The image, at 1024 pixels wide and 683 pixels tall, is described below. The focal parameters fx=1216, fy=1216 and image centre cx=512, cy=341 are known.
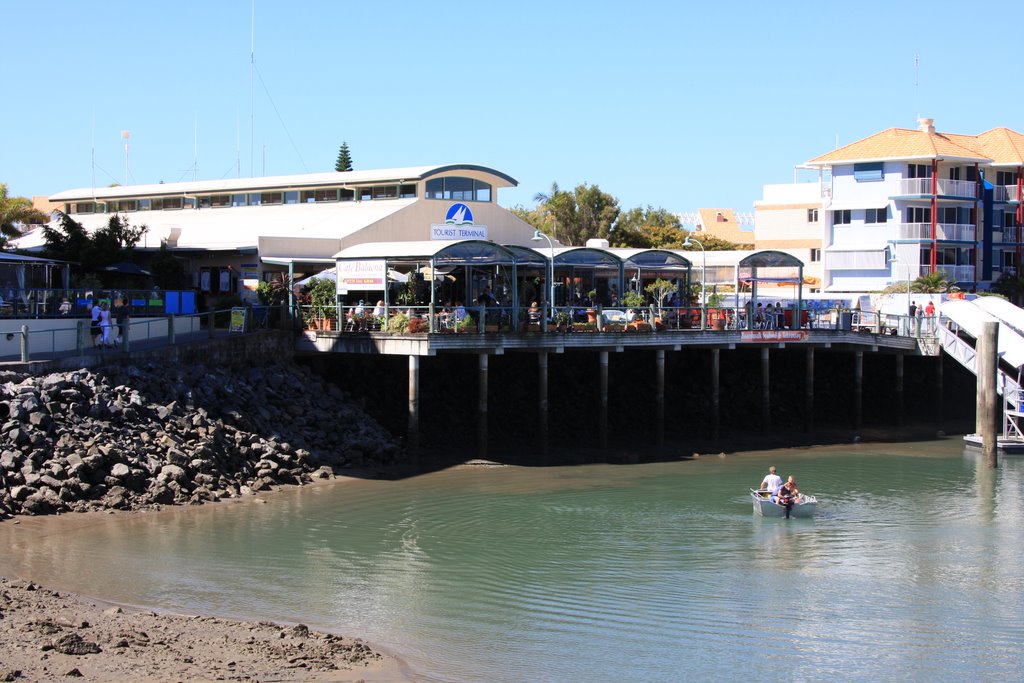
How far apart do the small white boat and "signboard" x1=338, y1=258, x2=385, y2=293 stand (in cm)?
1379

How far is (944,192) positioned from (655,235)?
2199cm

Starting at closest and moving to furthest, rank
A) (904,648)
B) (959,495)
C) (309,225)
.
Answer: (904,648) → (959,495) → (309,225)

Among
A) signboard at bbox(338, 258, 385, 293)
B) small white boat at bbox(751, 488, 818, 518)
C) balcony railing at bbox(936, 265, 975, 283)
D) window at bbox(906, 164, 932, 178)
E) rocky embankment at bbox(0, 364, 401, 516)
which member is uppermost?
window at bbox(906, 164, 932, 178)

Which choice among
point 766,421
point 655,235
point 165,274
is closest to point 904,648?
point 766,421

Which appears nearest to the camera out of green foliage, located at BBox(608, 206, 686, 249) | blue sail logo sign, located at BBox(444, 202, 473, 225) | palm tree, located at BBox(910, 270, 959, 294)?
blue sail logo sign, located at BBox(444, 202, 473, 225)

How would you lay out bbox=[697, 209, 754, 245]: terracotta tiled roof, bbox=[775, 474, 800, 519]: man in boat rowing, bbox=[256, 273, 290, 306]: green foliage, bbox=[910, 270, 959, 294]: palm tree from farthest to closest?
bbox=[697, 209, 754, 245]: terracotta tiled roof
bbox=[910, 270, 959, 294]: palm tree
bbox=[256, 273, 290, 306]: green foliage
bbox=[775, 474, 800, 519]: man in boat rowing

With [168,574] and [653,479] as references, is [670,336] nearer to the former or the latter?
[653,479]

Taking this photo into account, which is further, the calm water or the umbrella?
the umbrella

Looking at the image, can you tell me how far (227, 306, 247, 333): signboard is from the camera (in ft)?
121

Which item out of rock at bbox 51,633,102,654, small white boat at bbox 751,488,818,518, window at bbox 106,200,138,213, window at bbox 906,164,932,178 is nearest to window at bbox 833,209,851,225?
window at bbox 906,164,932,178

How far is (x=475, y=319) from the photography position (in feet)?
119

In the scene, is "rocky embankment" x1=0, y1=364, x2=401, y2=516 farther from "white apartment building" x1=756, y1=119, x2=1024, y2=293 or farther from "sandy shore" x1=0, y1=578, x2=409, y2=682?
"white apartment building" x1=756, y1=119, x2=1024, y2=293

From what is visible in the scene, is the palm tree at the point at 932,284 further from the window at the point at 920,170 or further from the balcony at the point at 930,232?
the window at the point at 920,170

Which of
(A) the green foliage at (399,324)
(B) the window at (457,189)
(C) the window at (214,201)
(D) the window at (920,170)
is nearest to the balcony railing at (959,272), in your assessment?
(D) the window at (920,170)
